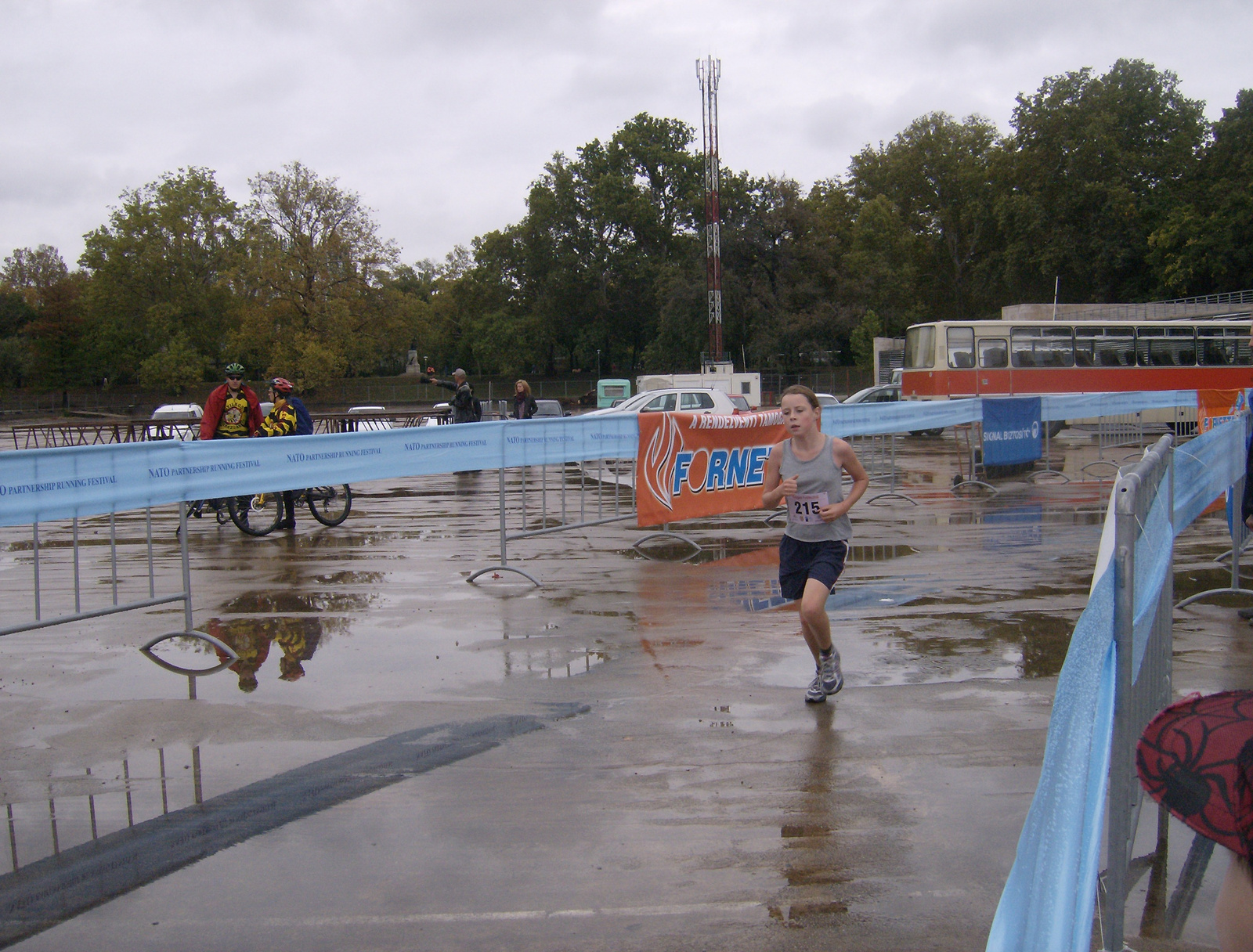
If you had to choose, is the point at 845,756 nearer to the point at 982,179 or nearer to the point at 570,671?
the point at 570,671

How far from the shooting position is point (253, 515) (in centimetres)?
1540

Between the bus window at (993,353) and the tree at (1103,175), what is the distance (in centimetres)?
3630

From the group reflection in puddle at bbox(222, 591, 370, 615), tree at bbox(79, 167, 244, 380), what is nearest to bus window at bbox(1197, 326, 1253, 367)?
reflection in puddle at bbox(222, 591, 370, 615)

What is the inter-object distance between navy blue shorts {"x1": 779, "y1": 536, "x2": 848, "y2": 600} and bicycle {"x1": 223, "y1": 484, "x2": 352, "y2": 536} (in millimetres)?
7337

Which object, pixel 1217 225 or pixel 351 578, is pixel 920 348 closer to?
pixel 351 578

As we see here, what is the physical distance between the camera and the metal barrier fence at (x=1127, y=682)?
282cm

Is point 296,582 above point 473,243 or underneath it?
underneath

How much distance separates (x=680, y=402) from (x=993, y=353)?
12909 millimetres

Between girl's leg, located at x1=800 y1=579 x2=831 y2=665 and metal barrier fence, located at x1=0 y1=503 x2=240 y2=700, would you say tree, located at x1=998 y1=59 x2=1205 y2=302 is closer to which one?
metal barrier fence, located at x1=0 y1=503 x2=240 y2=700

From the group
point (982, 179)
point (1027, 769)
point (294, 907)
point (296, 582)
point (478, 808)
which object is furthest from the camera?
point (982, 179)

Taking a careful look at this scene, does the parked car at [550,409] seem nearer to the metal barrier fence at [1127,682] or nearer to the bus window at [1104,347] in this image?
the bus window at [1104,347]

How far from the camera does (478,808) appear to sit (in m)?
4.52

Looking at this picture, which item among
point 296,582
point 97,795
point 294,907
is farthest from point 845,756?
point 296,582

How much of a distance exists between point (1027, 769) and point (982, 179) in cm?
7823
